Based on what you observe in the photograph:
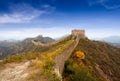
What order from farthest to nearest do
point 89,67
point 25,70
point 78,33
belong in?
point 78,33 < point 89,67 < point 25,70

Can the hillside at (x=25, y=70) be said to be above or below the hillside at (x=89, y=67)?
above

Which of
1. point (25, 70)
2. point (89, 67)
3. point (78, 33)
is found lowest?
point (89, 67)

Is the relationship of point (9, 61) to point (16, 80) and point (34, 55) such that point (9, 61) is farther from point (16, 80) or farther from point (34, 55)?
point (16, 80)

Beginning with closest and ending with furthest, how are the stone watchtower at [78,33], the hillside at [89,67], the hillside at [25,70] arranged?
the hillside at [25,70]
the hillside at [89,67]
the stone watchtower at [78,33]

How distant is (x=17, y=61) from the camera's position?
21328 millimetres

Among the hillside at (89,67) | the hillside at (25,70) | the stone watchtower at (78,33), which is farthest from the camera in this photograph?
the stone watchtower at (78,33)

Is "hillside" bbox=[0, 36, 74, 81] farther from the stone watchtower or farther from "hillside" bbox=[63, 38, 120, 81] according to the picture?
the stone watchtower

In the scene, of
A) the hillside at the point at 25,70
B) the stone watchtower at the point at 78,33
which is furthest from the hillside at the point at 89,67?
the hillside at the point at 25,70

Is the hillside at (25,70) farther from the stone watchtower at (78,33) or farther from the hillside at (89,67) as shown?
the stone watchtower at (78,33)

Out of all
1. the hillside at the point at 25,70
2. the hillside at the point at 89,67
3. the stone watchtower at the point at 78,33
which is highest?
the hillside at the point at 25,70

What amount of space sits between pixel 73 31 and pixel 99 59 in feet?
75.3

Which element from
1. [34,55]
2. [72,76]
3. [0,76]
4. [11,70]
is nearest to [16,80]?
[0,76]

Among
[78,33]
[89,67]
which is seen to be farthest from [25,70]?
[78,33]

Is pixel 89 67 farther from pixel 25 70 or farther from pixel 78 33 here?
pixel 25 70
